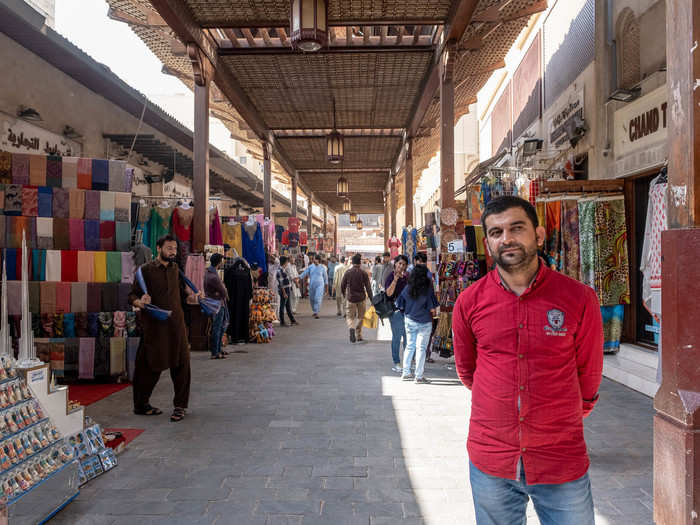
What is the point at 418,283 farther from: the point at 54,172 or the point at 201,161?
the point at 54,172

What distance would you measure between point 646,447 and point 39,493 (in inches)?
169

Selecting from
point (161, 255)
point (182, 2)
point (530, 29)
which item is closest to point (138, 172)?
point (182, 2)

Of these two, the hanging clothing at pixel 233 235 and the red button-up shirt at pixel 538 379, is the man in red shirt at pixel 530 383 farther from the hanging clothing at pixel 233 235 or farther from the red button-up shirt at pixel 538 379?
the hanging clothing at pixel 233 235

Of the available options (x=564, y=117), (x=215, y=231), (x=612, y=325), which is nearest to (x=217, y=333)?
(x=215, y=231)

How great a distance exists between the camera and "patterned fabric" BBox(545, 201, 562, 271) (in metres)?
6.22

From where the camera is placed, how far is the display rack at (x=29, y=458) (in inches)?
113

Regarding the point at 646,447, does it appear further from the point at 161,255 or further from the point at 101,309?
the point at 101,309

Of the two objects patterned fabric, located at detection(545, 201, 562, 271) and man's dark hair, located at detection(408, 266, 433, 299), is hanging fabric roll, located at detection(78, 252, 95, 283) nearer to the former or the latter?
man's dark hair, located at detection(408, 266, 433, 299)

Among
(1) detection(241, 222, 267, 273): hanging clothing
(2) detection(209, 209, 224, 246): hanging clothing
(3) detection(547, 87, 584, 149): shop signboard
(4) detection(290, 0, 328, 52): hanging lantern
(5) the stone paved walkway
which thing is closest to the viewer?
(5) the stone paved walkway

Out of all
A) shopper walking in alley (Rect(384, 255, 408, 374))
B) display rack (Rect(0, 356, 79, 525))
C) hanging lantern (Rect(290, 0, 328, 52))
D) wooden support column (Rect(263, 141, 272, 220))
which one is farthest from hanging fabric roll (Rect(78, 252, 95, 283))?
wooden support column (Rect(263, 141, 272, 220))

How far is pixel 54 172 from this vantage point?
20.7 feet

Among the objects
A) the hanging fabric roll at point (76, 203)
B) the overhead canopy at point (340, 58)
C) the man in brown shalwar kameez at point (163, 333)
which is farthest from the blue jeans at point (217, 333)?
the overhead canopy at point (340, 58)

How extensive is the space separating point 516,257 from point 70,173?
6.13 meters

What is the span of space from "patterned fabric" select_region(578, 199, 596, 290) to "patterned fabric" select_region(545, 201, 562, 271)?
0.84 ft
